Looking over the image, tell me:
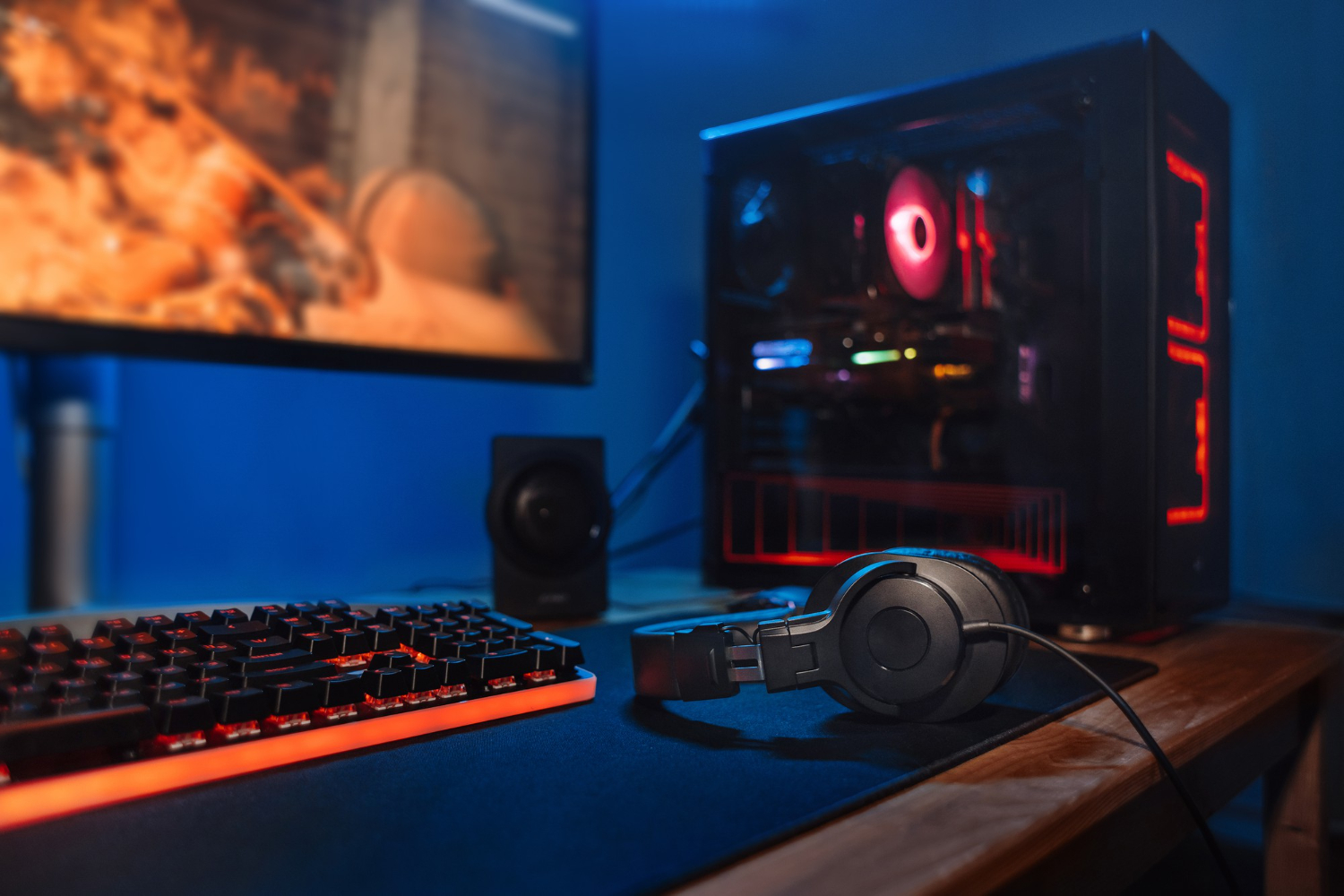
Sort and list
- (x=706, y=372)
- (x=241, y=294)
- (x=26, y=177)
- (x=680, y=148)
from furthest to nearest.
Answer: (x=680, y=148) < (x=706, y=372) < (x=241, y=294) < (x=26, y=177)

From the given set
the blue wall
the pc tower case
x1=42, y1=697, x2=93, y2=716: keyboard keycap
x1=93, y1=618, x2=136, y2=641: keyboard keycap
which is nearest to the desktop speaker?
the pc tower case

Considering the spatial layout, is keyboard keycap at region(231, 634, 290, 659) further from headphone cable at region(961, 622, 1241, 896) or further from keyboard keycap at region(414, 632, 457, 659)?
headphone cable at region(961, 622, 1241, 896)

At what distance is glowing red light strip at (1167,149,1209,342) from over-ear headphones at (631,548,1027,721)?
405 millimetres

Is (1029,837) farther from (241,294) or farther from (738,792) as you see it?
(241,294)

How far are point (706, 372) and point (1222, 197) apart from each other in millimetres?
494

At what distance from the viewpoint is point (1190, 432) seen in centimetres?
72

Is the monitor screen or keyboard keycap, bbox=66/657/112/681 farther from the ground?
the monitor screen

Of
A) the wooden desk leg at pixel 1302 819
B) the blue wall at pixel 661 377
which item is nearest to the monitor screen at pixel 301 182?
the blue wall at pixel 661 377

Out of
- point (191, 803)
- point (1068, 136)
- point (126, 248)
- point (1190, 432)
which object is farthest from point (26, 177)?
point (1190, 432)

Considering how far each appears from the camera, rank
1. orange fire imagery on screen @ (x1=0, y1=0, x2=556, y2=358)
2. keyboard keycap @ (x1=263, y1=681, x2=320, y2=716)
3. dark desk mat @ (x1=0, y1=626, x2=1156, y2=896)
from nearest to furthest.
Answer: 1. dark desk mat @ (x1=0, y1=626, x2=1156, y2=896)
2. keyboard keycap @ (x1=263, y1=681, x2=320, y2=716)
3. orange fire imagery on screen @ (x1=0, y1=0, x2=556, y2=358)

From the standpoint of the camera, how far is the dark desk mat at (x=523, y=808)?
0.26 meters

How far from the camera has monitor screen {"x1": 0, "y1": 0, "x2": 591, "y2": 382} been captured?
25.3 inches

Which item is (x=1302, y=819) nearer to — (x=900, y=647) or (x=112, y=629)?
→ (x=900, y=647)

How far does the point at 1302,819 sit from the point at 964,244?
0.55 metres
